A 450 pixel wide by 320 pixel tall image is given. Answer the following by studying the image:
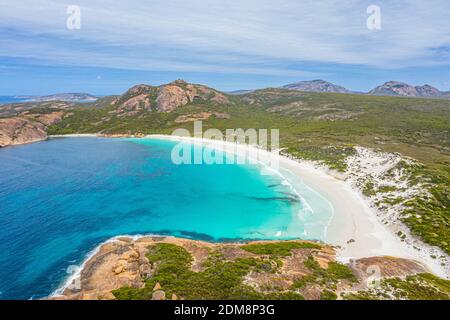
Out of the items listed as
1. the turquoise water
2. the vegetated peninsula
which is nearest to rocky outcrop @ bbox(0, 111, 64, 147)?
the vegetated peninsula

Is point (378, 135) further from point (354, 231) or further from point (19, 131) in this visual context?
point (19, 131)

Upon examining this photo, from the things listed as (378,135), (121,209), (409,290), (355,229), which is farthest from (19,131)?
(409,290)

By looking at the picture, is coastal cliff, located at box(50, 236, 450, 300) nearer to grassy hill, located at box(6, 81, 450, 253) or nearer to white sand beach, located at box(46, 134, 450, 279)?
white sand beach, located at box(46, 134, 450, 279)

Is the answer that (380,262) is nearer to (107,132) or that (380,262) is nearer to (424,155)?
(424,155)

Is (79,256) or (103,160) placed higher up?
(103,160)
